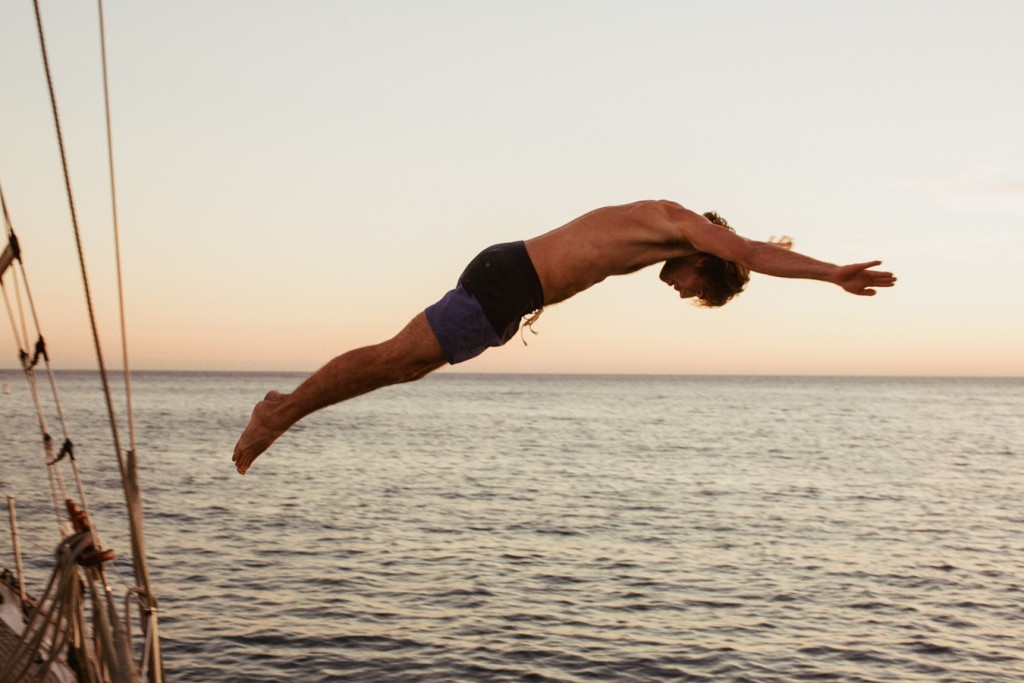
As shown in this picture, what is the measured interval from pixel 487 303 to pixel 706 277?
1.24 m

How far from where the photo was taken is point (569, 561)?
81.8 ft

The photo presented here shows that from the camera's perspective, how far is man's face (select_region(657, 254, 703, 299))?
545 centimetres

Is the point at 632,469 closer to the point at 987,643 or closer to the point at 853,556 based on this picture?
the point at 853,556

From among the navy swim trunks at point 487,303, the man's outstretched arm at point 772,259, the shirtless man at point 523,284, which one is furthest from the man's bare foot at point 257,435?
the man's outstretched arm at point 772,259

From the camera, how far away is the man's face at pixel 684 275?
5.45 metres

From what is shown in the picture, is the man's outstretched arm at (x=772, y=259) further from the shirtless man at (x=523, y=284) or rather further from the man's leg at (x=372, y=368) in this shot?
the man's leg at (x=372, y=368)

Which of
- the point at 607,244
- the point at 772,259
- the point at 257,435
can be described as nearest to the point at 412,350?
the point at 257,435

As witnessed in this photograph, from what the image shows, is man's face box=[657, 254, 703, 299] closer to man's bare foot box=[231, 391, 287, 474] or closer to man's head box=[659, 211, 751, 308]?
man's head box=[659, 211, 751, 308]

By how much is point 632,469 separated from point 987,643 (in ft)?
97.3

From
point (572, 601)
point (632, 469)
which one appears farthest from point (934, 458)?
point (572, 601)

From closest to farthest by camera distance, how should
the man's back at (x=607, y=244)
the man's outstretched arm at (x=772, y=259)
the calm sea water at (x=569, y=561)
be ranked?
the man's outstretched arm at (x=772, y=259)
the man's back at (x=607, y=244)
the calm sea water at (x=569, y=561)

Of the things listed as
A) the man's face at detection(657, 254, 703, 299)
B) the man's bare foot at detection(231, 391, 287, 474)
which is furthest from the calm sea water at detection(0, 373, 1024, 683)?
the man's face at detection(657, 254, 703, 299)

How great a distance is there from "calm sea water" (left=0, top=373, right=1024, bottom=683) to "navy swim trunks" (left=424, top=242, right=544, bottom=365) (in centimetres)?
1160

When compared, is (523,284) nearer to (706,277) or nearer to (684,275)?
(684,275)
